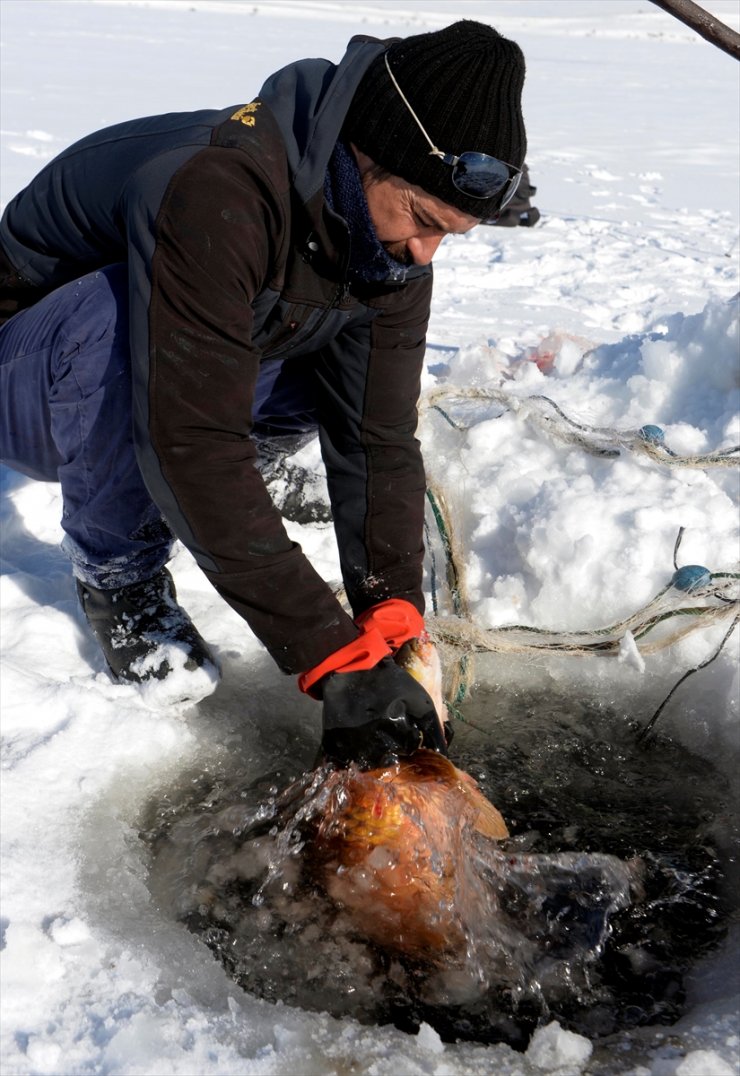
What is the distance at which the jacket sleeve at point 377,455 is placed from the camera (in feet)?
7.22

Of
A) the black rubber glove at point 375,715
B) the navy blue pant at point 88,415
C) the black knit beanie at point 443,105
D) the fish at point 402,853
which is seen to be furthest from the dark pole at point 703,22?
the fish at point 402,853

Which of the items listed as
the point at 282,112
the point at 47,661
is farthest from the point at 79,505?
the point at 282,112

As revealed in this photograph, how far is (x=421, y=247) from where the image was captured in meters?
1.85

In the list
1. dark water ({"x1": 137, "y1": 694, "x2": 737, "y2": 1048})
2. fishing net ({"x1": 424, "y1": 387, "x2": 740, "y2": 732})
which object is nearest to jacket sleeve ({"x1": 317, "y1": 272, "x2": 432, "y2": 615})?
fishing net ({"x1": 424, "y1": 387, "x2": 740, "y2": 732})

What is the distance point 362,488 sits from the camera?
2238mm

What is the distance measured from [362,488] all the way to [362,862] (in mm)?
807

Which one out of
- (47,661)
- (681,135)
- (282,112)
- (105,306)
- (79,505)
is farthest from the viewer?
(681,135)

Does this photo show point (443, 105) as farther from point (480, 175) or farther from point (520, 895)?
point (520, 895)

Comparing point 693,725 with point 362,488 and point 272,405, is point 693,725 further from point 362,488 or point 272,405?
point 272,405

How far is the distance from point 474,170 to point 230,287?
422mm

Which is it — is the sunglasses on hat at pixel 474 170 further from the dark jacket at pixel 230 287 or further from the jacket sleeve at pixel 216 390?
the jacket sleeve at pixel 216 390

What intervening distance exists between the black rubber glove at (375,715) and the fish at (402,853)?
29 millimetres

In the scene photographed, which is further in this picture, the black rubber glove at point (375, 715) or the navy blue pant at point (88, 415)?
the navy blue pant at point (88, 415)

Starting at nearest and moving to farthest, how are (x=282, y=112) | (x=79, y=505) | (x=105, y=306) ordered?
(x=282, y=112), (x=105, y=306), (x=79, y=505)
